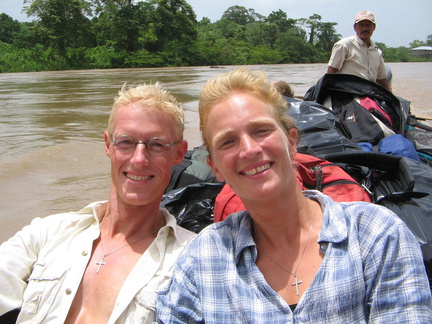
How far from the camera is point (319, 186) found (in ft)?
7.59

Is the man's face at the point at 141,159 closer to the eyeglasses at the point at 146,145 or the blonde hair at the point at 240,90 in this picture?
the eyeglasses at the point at 146,145

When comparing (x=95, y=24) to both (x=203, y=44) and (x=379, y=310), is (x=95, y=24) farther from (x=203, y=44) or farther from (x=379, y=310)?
(x=379, y=310)

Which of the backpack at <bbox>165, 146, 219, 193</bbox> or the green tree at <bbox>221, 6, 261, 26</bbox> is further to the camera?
the green tree at <bbox>221, 6, 261, 26</bbox>

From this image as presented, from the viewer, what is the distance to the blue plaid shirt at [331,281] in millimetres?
1260

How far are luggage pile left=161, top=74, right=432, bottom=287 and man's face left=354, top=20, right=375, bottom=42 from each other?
110 centimetres

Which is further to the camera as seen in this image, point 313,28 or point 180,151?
point 313,28

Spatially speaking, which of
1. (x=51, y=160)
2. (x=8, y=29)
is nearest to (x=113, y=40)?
(x=8, y=29)

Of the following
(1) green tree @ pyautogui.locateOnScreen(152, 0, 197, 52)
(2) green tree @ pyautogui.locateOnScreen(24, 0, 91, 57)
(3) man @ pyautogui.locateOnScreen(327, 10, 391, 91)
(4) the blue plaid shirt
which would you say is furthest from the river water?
(1) green tree @ pyautogui.locateOnScreen(152, 0, 197, 52)

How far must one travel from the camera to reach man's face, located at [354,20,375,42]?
16.9ft

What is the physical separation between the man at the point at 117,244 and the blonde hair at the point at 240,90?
20.1 inches

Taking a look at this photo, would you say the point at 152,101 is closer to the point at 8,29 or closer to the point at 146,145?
the point at 146,145

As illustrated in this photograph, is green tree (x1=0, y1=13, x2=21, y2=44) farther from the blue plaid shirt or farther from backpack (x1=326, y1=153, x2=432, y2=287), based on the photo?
the blue plaid shirt

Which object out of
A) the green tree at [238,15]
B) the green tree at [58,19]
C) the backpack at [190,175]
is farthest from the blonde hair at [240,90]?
the green tree at [238,15]

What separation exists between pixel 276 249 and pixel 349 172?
4.50 ft
